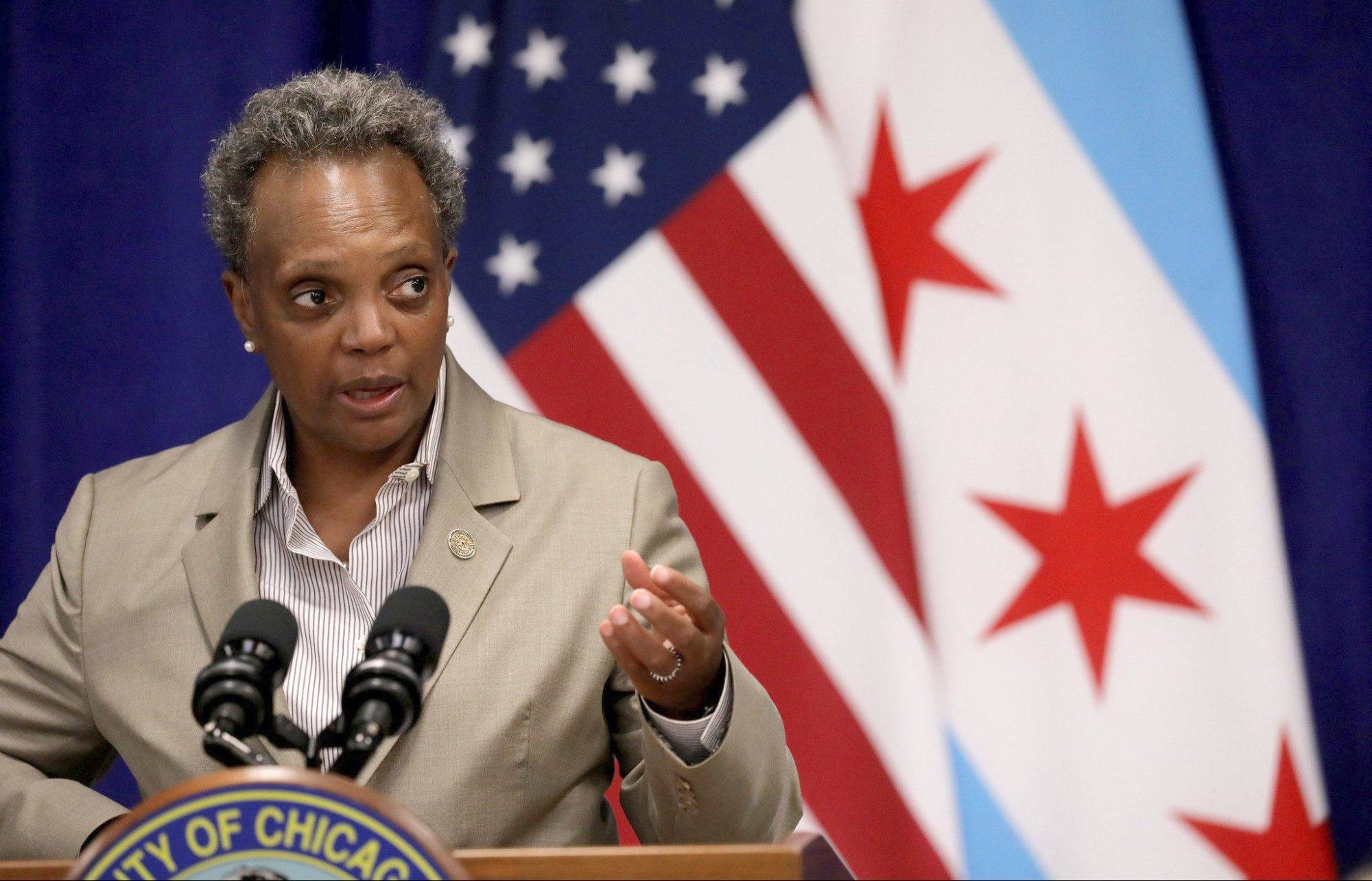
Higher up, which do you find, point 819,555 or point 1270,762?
point 819,555

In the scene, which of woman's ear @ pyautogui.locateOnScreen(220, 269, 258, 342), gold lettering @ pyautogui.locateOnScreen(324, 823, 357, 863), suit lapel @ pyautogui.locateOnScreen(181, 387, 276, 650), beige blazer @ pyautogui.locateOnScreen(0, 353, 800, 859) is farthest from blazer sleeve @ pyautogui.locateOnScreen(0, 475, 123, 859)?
gold lettering @ pyautogui.locateOnScreen(324, 823, 357, 863)

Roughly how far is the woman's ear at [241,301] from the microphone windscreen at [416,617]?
0.78 metres

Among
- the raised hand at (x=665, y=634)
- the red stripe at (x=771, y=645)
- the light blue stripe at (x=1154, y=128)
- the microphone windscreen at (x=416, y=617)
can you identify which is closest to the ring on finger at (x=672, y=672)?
the raised hand at (x=665, y=634)

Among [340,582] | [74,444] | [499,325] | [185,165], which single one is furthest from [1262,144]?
[74,444]

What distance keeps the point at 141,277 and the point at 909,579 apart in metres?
1.53

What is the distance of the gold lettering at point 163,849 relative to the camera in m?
0.88

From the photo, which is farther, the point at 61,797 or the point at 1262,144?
the point at 1262,144

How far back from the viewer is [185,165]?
2674 mm

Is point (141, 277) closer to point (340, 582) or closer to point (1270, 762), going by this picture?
point (340, 582)

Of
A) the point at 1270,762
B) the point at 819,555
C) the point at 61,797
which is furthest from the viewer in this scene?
the point at 819,555

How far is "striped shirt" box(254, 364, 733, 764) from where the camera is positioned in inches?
62.3

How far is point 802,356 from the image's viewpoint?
2.60 metres

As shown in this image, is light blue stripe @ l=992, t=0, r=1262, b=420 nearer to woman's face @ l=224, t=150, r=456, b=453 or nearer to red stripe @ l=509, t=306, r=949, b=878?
red stripe @ l=509, t=306, r=949, b=878

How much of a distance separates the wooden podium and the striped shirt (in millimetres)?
612
